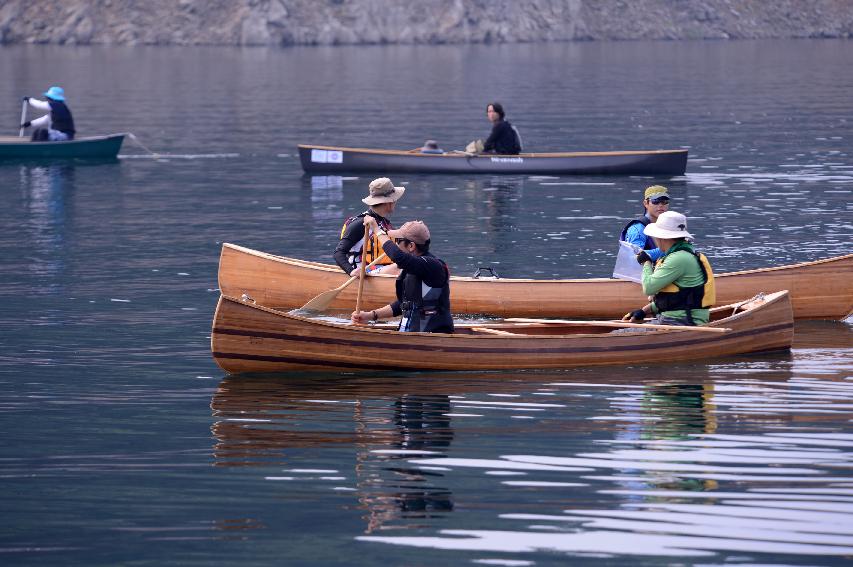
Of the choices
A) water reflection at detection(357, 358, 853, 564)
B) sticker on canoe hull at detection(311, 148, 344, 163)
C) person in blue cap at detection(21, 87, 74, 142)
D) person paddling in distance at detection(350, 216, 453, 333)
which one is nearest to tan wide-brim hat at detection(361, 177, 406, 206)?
person paddling in distance at detection(350, 216, 453, 333)

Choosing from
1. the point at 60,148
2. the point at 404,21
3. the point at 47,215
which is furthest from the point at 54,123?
the point at 404,21

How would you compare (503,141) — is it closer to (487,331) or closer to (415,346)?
(487,331)

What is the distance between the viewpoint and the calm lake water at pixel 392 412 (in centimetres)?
1095

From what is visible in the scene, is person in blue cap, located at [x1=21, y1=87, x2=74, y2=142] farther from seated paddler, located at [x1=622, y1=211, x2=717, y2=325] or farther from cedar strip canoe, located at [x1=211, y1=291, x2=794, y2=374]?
seated paddler, located at [x1=622, y1=211, x2=717, y2=325]

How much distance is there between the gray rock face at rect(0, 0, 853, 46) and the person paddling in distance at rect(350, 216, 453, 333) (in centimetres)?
10546

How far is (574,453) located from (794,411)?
2.85 meters

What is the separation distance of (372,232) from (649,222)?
3.49m

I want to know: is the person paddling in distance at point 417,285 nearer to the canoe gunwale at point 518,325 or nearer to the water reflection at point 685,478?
the canoe gunwale at point 518,325

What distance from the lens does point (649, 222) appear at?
1770cm

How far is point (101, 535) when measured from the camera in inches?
436

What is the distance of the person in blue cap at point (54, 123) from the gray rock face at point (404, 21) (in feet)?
265

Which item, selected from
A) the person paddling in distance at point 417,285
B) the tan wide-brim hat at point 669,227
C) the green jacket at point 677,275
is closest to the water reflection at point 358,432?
the person paddling in distance at point 417,285

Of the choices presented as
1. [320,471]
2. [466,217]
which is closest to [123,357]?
[320,471]

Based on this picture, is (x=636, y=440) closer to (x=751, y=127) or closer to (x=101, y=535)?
(x=101, y=535)
